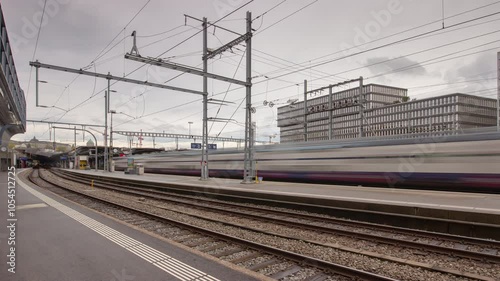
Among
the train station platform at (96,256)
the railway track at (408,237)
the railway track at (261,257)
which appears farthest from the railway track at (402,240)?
the train station platform at (96,256)

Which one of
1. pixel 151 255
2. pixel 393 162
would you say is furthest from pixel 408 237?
pixel 393 162

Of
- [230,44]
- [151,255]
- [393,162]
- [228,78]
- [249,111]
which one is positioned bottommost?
[151,255]

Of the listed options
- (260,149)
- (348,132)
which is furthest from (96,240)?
(348,132)

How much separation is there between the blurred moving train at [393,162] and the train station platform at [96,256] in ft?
38.1

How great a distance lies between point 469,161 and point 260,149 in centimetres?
1374

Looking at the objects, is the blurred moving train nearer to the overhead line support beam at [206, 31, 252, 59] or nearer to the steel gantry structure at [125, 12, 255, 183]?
the steel gantry structure at [125, 12, 255, 183]

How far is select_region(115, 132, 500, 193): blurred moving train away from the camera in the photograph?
11.9 m

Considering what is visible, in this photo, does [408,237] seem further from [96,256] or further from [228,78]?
[228,78]

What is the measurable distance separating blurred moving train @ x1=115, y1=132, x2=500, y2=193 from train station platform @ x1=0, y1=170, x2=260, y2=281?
11625 millimetres

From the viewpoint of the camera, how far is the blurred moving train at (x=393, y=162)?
11.9 m

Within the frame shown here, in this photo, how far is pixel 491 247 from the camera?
638 centimetres

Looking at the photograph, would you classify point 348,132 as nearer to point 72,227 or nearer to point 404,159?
point 404,159

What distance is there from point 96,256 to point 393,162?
536 inches

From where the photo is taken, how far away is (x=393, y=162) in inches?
580
